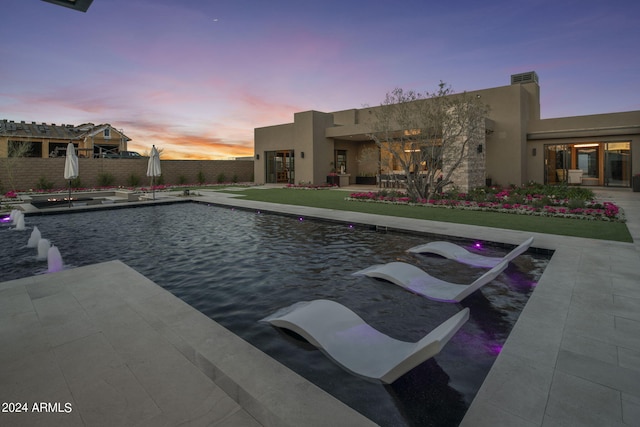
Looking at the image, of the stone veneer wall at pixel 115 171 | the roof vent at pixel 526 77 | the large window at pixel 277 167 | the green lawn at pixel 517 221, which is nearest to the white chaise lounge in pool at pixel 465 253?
the green lawn at pixel 517 221

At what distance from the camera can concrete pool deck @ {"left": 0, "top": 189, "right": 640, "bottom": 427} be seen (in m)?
1.87

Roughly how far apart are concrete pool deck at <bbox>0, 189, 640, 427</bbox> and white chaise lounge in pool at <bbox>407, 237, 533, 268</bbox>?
1.12 m

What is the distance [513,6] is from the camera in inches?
511

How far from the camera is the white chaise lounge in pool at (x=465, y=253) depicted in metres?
5.16

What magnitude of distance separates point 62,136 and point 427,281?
52.5 m

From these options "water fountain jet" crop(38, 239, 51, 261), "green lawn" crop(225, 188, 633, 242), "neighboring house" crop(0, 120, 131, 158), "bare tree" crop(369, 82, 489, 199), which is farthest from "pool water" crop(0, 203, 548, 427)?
"neighboring house" crop(0, 120, 131, 158)

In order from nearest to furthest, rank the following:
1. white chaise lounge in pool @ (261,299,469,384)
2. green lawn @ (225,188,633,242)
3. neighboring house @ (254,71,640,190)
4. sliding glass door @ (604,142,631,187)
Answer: white chaise lounge in pool @ (261,299,469,384) → green lawn @ (225,188,633,242) → neighboring house @ (254,71,640,190) → sliding glass door @ (604,142,631,187)

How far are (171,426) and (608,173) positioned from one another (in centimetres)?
2450

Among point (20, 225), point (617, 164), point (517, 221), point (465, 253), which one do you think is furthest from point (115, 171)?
point (617, 164)

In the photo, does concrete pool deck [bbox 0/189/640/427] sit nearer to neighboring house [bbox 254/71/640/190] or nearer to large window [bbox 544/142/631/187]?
neighboring house [bbox 254/71/640/190]

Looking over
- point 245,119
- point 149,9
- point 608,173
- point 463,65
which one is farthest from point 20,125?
point 608,173

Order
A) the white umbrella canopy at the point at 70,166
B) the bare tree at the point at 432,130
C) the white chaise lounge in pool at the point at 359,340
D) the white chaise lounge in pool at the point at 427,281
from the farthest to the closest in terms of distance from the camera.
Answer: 1. the bare tree at the point at 432,130
2. the white umbrella canopy at the point at 70,166
3. the white chaise lounge in pool at the point at 427,281
4. the white chaise lounge in pool at the point at 359,340

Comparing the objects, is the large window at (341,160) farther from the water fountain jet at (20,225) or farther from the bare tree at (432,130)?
the water fountain jet at (20,225)

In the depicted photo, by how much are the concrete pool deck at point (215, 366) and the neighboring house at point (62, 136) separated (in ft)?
145
